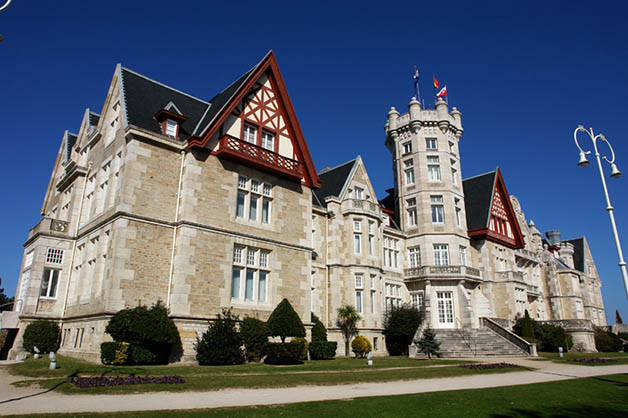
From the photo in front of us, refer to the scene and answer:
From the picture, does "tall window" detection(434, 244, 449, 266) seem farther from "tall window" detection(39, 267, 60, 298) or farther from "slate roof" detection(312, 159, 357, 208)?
"tall window" detection(39, 267, 60, 298)

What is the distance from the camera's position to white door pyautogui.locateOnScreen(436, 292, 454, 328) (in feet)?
119

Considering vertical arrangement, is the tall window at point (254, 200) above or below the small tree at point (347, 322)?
above

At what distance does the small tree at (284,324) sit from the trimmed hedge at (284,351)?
40cm

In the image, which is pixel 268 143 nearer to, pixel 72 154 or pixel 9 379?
pixel 72 154

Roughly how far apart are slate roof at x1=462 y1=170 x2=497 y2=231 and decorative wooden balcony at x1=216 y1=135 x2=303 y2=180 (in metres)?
22.7

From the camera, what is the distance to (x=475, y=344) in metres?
31.9

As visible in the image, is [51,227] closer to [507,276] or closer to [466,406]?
[466,406]

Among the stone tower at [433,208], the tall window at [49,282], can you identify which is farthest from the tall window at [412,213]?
the tall window at [49,282]

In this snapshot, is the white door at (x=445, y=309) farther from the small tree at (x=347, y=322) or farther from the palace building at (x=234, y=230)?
the small tree at (x=347, y=322)

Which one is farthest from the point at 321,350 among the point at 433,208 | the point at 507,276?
the point at 507,276

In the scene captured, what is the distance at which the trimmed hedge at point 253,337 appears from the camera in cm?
2055

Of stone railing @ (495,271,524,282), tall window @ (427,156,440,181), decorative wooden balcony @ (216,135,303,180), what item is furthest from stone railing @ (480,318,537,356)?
decorative wooden balcony @ (216,135,303,180)

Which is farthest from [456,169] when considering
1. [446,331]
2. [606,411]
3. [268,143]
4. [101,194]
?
[606,411]

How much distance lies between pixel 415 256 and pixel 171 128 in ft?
79.9
